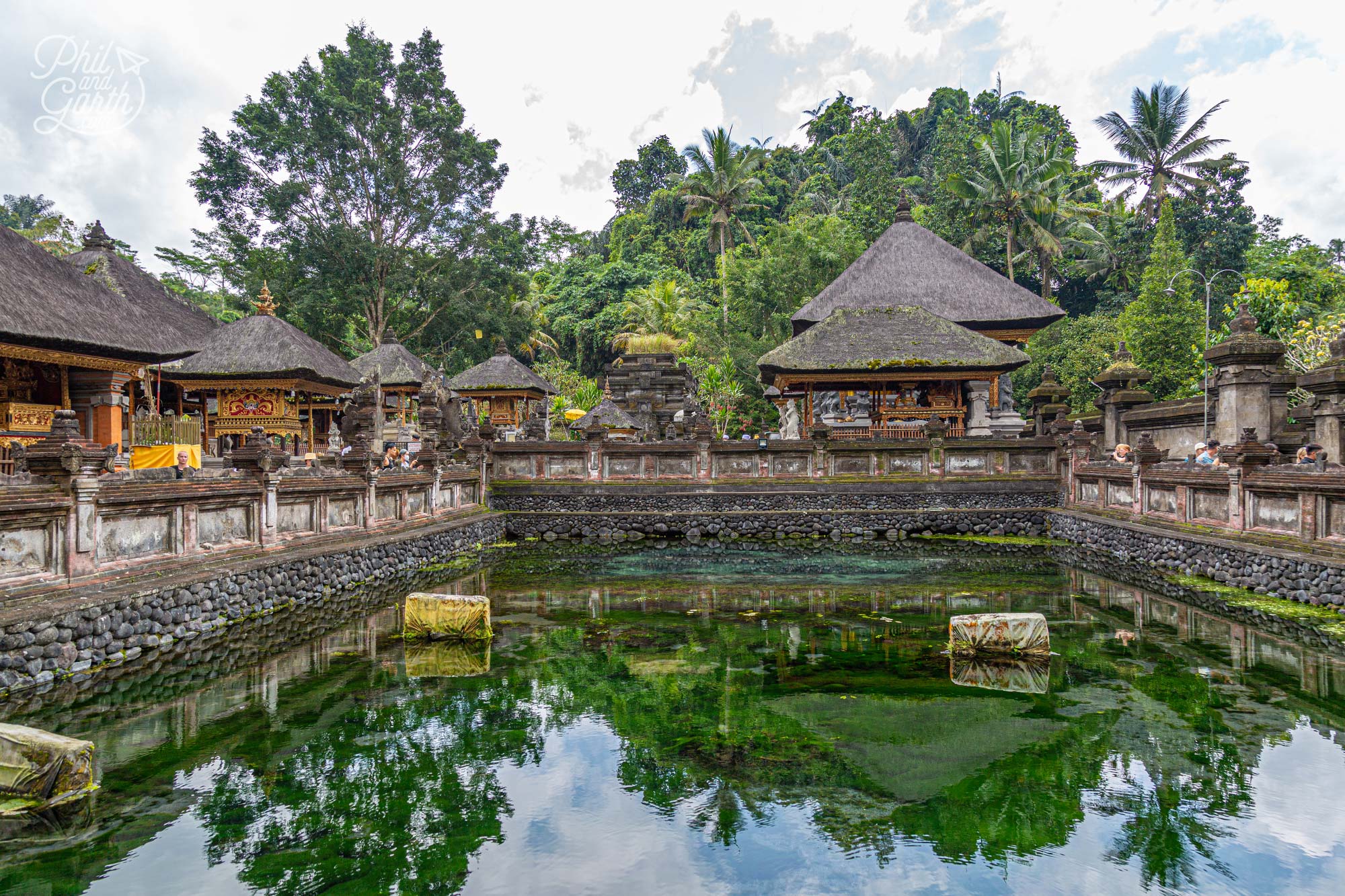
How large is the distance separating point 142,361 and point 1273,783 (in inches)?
811

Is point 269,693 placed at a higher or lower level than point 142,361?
lower

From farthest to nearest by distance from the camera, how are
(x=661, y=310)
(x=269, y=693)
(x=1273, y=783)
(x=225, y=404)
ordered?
(x=661, y=310) < (x=225, y=404) < (x=269, y=693) < (x=1273, y=783)

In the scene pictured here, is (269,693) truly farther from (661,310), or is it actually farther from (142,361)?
(661,310)

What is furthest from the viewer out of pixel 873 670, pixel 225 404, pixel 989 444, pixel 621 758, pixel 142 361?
pixel 225 404

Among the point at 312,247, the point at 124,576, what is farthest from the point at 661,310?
the point at 124,576

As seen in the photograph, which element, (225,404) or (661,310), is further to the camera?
(661,310)

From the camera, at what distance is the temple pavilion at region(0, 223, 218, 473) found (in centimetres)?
1471

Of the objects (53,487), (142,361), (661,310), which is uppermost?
(661,310)

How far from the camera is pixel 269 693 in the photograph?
7.73 metres

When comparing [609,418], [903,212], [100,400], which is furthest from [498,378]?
[903,212]

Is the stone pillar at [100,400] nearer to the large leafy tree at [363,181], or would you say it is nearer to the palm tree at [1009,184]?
the large leafy tree at [363,181]

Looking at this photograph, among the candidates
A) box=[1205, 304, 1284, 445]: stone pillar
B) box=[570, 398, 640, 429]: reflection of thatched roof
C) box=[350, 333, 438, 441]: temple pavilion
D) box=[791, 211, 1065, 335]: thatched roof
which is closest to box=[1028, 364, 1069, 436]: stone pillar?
box=[791, 211, 1065, 335]: thatched roof

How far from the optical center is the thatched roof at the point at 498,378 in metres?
33.5

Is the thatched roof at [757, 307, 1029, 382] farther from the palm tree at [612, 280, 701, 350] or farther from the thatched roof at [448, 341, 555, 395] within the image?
the palm tree at [612, 280, 701, 350]
